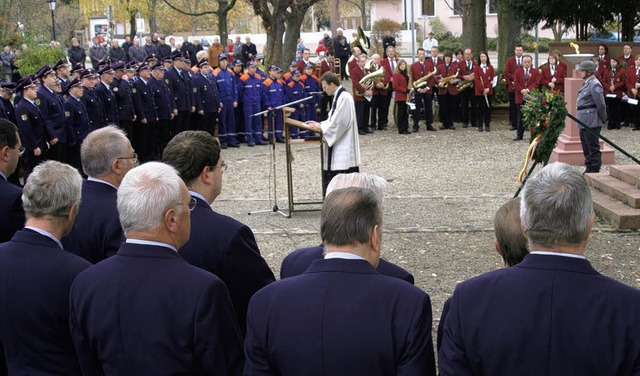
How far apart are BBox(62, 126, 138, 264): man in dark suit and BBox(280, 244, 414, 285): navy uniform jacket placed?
134 centimetres

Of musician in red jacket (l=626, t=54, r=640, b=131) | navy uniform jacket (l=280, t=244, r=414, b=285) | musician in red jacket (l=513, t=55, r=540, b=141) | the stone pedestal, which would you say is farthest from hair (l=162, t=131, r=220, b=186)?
musician in red jacket (l=626, t=54, r=640, b=131)

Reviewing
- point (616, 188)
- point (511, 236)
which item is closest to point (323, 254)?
point (511, 236)

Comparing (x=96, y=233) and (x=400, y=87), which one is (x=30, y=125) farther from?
(x=400, y=87)

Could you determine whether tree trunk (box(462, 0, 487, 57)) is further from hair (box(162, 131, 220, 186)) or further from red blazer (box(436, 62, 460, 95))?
hair (box(162, 131, 220, 186))

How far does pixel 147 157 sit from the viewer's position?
1672 centimetres

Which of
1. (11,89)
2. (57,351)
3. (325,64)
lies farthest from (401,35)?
(57,351)

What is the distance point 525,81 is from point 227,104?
22.4ft

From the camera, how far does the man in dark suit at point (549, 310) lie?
9.50ft

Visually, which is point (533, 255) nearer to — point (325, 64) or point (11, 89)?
point (11, 89)

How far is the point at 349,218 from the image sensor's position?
315cm

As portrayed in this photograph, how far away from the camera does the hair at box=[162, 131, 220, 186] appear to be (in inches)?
172

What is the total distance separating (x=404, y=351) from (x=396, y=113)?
18606 millimetres

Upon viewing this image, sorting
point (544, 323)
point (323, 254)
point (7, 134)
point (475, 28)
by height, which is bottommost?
point (544, 323)

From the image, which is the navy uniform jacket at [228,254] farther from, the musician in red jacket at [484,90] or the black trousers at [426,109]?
the black trousers at [426,109]
